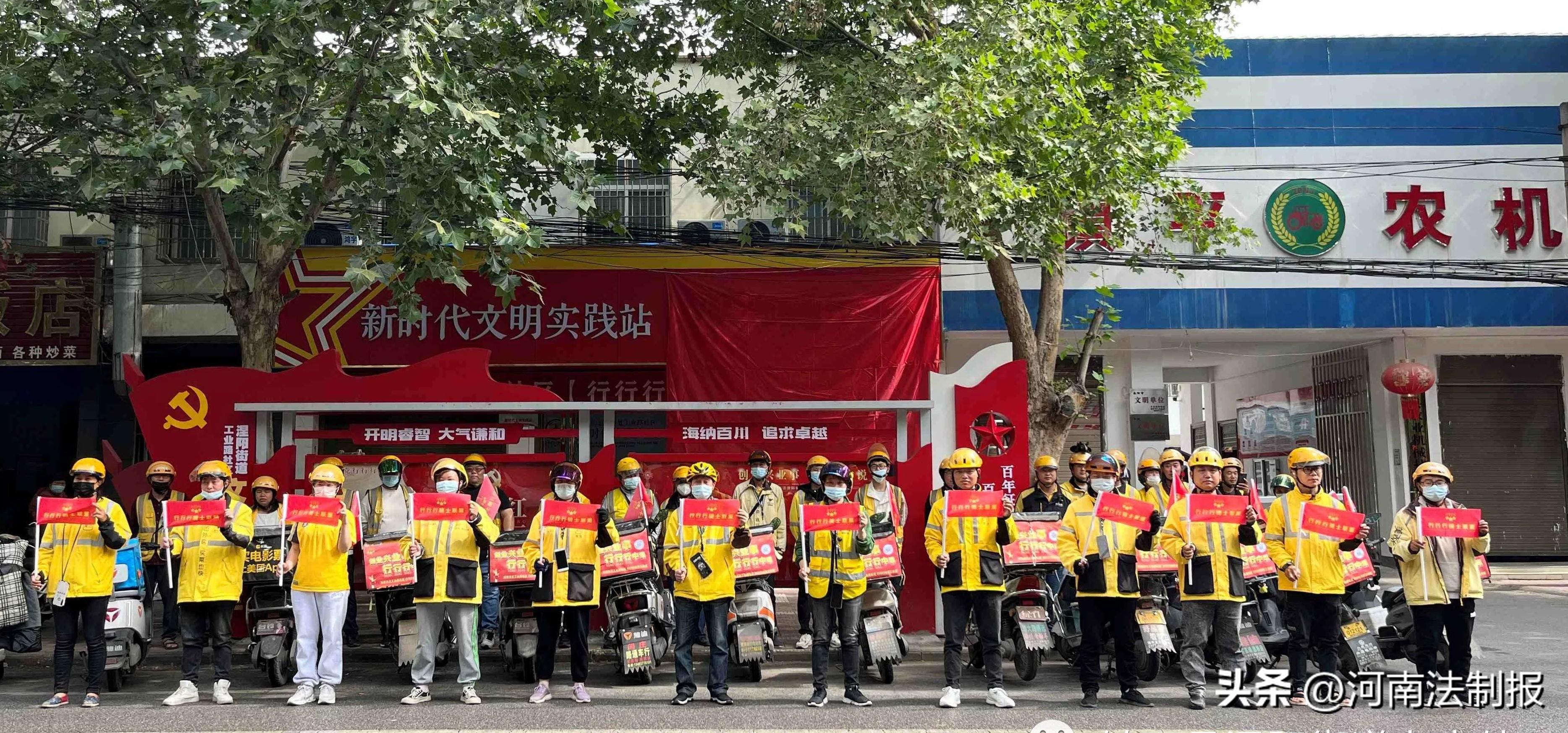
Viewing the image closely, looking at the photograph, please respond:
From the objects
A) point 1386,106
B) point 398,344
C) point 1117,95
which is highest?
A: point 1386,106

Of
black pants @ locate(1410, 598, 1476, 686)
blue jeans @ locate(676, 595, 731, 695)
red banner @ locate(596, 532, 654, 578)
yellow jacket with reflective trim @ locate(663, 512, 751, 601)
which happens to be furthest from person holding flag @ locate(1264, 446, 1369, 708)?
red banner @ locate(596, 532, 654, 578)

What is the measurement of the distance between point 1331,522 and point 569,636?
535cm

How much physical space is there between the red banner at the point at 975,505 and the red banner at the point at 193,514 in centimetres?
516

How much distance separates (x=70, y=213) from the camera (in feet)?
54.5

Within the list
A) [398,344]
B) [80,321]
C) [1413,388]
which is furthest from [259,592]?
[1413,388]

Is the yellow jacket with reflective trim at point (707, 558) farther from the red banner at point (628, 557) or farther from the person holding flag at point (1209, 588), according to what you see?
the person holding flag at point (1209, 588)

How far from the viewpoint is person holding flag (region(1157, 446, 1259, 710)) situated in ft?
26.6

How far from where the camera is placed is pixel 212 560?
852 centimetres

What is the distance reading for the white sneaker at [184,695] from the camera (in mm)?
8445

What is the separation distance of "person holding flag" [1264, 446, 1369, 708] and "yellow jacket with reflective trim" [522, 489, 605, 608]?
4631 mm

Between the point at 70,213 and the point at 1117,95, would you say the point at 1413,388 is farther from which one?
the point at 70,213

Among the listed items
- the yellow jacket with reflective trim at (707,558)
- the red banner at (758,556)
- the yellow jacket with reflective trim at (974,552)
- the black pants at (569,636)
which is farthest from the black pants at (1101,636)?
the black pants at (569,636)

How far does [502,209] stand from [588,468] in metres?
2.65

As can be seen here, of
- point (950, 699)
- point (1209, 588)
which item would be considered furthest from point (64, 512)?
point (1209, 588)
